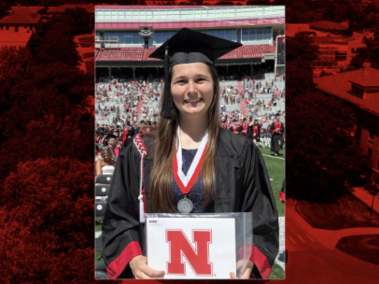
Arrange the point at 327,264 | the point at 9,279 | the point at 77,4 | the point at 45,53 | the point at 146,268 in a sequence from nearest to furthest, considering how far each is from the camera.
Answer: the point at 146,268, the point at 9,279, the point at 327,264, the point at 45,53, the point at 77,4

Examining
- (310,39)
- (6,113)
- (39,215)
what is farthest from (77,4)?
(39,215)

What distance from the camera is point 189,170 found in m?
3.26

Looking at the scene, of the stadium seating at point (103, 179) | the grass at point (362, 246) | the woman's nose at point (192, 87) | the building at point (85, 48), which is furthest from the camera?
the building at point (85, 48)

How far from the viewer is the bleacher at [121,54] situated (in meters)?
12.5

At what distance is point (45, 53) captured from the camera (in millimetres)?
22453

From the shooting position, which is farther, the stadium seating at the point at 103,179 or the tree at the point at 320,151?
the tree at the point at 320,151

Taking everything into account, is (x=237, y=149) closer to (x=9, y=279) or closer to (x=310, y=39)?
(x=9, y=279)

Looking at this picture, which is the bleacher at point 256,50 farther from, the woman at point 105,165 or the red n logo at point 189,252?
the red n logo at point 189,252

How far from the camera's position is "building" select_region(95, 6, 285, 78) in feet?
38.4

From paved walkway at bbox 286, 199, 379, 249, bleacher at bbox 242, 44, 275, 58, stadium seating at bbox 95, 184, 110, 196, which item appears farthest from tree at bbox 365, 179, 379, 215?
stadium seating at bbox 95, 184, 110, 196

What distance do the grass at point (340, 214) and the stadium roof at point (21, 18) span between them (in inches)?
626

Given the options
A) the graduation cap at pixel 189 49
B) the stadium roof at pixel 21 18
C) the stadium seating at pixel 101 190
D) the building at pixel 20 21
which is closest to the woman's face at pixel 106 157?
the stadium seating at pixel 101 190

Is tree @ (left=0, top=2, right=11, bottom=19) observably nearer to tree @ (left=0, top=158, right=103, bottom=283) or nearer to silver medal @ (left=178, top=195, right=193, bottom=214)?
tree @ (left=0, top=158, right=103, bottom=283)

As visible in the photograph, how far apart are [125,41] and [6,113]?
7.78m
